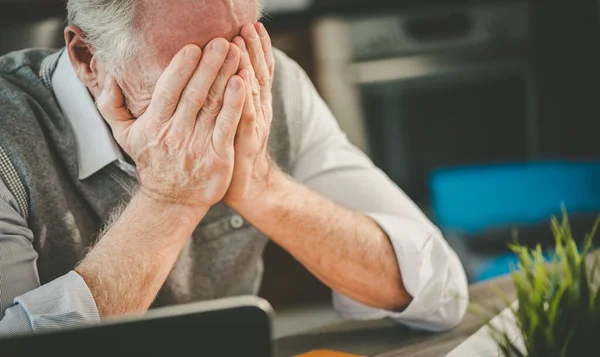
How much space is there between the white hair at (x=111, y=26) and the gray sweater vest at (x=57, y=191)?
0.13 m

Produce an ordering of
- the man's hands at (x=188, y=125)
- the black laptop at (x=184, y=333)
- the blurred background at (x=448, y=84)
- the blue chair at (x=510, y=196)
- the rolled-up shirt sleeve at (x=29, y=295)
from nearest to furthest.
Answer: the black laptop at (x=184, y=333), the rolled-up shirt sleeve at (x=29, y=295), the man's hands at (x=188, y=125), the blue chair at (x=510, y=196), the blurred background at (x=448, y=84)

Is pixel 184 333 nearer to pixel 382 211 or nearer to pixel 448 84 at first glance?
pixel 382 211

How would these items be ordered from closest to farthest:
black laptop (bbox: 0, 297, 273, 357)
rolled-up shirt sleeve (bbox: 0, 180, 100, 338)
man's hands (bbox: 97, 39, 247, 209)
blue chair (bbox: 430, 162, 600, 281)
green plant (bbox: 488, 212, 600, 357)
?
black laptop (bbox: 0, 297, 273, 357), green plant (bbox: 488, 212, 600, 357), rolled-up shirt sleeve (bbox: 0, 180, 100, 338), man's hands (bbox: 97, 39, 247, 209), blue chair (bbox: 430, 162, 600, 281)

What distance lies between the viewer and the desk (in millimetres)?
860

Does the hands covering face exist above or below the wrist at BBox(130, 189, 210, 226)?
above

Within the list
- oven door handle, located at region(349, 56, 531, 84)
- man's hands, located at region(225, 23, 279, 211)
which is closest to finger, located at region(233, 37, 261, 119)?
man's hands, located at region(225, 23, 279, 211)

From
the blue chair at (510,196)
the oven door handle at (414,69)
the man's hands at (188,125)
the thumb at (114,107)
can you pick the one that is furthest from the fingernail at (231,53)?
the oven door handle at (414,69)

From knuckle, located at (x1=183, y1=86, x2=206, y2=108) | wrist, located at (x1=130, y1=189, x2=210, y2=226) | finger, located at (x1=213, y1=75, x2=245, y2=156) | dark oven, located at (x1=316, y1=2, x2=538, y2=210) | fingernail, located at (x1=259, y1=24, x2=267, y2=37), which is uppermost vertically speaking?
fingernail, located at (x1=259, y1=24, x2=267, y2=37)

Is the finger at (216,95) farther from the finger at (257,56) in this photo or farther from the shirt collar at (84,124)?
the shirt collar at (84,124)

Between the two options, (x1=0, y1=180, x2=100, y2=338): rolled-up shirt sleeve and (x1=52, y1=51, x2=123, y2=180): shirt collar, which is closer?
(x1=0, y1=180, x2=100, y2=338): rolled-up shirt sleeve

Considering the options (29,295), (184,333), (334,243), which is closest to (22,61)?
(29,295)

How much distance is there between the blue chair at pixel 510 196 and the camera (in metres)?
1.99

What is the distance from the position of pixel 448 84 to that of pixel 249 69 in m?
1.69

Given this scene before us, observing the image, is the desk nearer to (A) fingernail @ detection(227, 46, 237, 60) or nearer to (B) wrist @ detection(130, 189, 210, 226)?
(B) wrist @ detection(130, 189, 210, 226)
